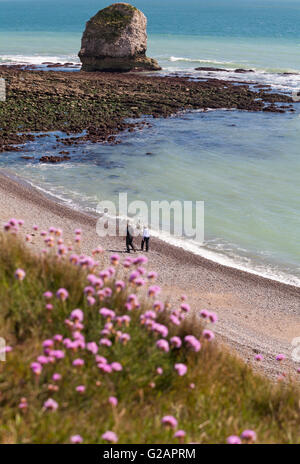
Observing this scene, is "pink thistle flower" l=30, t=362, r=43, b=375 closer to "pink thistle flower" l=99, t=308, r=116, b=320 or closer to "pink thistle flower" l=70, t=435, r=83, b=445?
"pink thistle flower" l=70, t=435, r=83, b=445

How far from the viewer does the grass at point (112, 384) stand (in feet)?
13.3

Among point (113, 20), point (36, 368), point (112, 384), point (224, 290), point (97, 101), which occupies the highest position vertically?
point (113, 20)

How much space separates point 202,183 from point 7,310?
2243cm

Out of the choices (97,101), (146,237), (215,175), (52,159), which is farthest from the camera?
(97,101)

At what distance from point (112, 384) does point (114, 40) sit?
197 feet

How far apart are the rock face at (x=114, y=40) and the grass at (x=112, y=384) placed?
58284mm

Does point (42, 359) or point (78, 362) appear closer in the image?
point (42, 359)

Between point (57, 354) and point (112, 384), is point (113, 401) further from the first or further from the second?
point (57, 354)

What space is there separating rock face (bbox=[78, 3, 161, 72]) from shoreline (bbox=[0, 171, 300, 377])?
4374cm

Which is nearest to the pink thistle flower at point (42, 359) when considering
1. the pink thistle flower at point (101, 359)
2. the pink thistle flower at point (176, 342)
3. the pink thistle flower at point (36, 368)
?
the pink thistle flower at point (36, 368)

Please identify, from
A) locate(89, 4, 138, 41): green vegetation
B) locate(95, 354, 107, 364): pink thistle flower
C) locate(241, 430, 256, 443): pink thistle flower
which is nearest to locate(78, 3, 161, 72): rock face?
locate(89, 4, 138, 41): green vegetation

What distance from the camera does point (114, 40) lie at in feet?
193

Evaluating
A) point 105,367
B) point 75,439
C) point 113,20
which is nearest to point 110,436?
point 75,439
